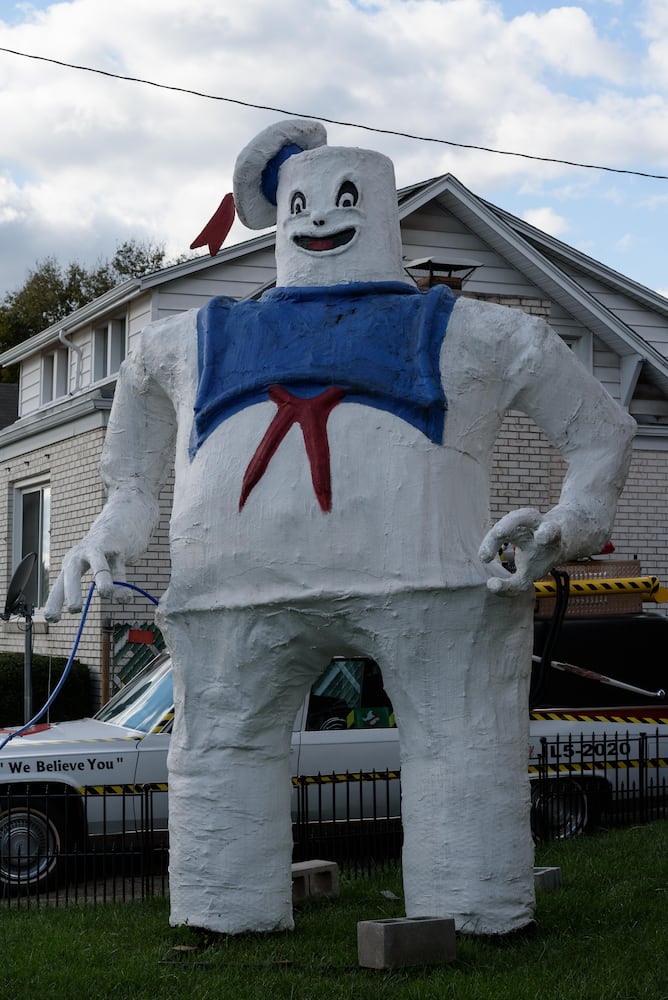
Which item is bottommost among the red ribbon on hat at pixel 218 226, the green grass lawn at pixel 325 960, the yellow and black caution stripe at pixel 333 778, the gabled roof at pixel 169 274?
the green grass lawn at pixel 325 960

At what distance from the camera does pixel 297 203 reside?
5.11 meters

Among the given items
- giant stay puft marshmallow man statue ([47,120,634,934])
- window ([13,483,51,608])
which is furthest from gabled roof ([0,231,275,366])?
giant stay puft marshmallow man statue ([47,120,634,934])

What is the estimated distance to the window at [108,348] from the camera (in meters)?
15.4

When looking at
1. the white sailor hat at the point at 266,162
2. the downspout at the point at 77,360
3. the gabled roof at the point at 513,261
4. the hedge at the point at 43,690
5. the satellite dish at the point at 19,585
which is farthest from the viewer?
the downspout at the point at 77,360

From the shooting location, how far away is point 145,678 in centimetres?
855

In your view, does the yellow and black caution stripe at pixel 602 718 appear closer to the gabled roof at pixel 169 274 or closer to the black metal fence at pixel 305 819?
the black metal fence at pixel 305 819

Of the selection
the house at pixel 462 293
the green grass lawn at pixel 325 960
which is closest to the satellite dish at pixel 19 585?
the house at pixel 462 293

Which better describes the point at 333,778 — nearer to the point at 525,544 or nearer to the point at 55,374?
the point at 525,544

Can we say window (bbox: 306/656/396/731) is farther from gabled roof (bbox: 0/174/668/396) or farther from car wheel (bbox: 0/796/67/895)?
gabled roof (bbox: 0/174/668/396)

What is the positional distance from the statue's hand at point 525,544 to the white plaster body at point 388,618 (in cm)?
9

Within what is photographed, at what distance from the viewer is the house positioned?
13.4 meters

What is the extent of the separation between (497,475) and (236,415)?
28.8ft

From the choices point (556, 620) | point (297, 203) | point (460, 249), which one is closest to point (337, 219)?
point (297, 203)

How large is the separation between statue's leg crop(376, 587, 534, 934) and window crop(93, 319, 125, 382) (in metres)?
10.9
